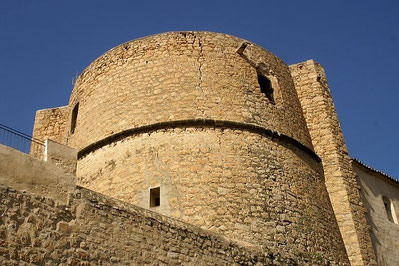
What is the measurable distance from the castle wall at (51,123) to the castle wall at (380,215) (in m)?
7.05

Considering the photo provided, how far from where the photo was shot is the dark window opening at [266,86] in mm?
11859

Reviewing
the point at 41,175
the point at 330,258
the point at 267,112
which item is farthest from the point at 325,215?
the point at 41,175

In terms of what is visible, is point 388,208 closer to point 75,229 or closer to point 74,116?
point 74,116

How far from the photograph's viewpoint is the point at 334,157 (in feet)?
39.1

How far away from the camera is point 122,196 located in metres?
9.98

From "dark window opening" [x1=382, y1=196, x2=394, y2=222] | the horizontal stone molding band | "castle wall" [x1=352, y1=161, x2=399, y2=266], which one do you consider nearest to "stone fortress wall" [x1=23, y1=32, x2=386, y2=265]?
the horizontal stone molding band

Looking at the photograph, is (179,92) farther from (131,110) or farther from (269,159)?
(269,159)

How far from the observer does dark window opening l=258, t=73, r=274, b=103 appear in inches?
467

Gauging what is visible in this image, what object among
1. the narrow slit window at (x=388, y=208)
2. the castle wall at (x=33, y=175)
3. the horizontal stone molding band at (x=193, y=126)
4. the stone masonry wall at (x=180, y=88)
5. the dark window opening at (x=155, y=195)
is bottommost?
the castle wall at (x=33, y=175)

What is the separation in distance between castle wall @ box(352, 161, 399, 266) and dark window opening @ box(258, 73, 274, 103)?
2454mm

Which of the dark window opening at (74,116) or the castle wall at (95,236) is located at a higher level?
the dark window opening at (74,116)

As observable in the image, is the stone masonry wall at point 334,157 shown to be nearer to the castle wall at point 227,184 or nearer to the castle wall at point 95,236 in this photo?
the castle wall at point 227,184

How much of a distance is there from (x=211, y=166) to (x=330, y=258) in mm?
2814

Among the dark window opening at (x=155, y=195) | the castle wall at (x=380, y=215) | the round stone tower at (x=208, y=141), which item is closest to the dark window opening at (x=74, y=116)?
the round stone tower at (x=208, y=141)
